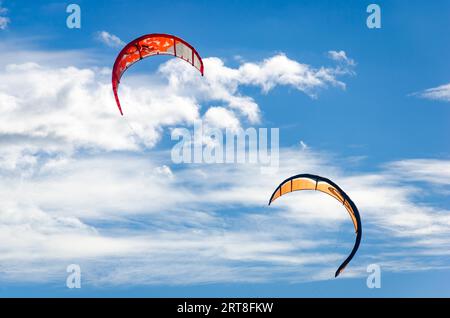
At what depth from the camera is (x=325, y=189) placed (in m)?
25.0

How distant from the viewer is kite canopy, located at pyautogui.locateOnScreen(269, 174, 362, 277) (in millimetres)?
23531

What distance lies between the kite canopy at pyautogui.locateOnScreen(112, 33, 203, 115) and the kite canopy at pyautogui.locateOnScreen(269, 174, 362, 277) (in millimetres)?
5381

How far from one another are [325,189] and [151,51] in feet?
28.1

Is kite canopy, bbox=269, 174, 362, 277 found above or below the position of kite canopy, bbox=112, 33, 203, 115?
below

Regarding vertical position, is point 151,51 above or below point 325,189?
above

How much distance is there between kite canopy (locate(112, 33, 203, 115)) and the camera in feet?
78.6

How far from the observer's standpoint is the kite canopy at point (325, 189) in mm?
23531

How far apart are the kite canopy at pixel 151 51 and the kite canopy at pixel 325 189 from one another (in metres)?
5.38

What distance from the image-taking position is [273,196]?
2495 cm

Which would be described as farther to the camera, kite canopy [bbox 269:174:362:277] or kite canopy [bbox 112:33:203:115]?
kite canopy [bbox 112:33:203:115]

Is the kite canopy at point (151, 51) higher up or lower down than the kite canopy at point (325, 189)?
higher up

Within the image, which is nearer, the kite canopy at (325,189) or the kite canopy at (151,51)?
the kite canopy at (325,189)
